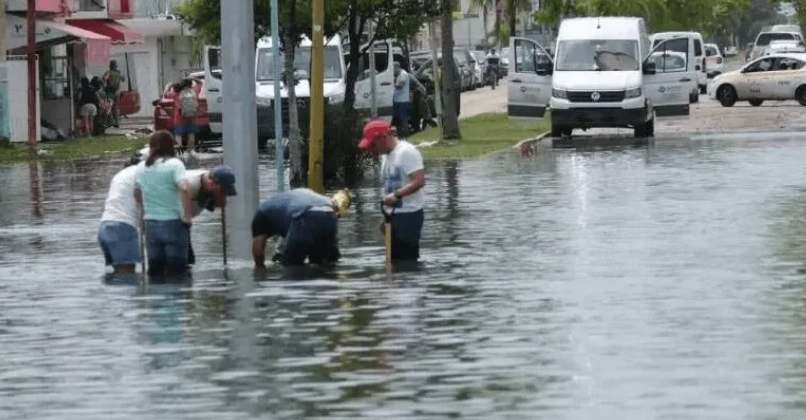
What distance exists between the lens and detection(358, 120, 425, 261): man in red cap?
18.2m

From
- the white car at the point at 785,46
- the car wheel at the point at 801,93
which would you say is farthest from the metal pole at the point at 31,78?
the white car at the point at 785,46

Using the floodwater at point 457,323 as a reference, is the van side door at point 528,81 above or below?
above

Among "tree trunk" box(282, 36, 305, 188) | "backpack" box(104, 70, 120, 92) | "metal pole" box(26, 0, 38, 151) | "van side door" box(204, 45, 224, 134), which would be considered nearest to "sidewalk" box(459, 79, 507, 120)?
"backpack" box(104, 70, 120, 92)

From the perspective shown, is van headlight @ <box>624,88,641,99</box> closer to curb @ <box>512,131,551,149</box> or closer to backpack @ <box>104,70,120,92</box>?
curb @ <box>512,131,551,149</box>

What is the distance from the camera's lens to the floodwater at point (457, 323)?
11.3m

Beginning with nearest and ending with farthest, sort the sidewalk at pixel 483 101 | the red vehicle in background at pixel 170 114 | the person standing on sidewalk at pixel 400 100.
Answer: the red vehicle in background at pixel 170 114
the person standing on sidewalk at pixel 400 100
the sidewalk at pixel 483 101

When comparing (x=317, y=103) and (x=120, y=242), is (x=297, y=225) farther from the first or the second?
(x=317, y=103)

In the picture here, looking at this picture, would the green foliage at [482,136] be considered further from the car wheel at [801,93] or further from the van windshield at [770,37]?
the van windshield at [770,37]

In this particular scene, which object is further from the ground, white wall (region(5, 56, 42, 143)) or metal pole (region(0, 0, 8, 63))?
metal pole (region(0, 0, 8, 63))

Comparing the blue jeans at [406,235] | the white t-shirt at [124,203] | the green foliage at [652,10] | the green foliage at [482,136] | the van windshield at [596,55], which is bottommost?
the green foliage at [482,136]

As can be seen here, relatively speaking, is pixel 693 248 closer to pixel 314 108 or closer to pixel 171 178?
pixel 171 178

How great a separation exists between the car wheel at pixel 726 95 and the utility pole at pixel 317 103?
110 ft

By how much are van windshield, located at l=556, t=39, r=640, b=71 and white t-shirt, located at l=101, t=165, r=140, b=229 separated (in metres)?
26.9

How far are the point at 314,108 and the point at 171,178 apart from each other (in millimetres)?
10387
